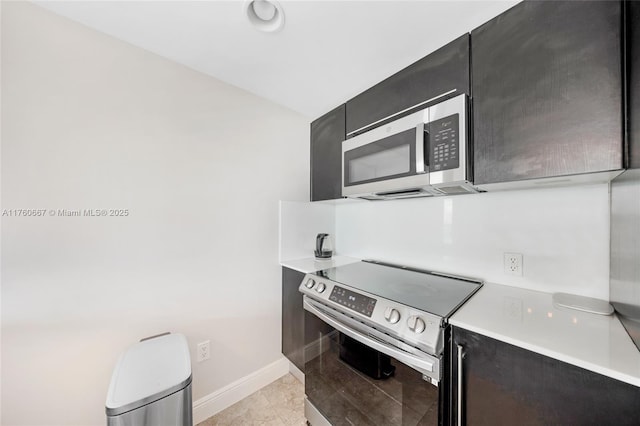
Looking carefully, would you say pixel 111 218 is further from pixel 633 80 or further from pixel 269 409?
pixel 633 80

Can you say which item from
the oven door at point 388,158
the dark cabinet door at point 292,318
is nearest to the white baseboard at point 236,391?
the dark cabinet door at point 292,318

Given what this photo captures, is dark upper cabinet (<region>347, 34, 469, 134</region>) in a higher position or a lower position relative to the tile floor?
higher

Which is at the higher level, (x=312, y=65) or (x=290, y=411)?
(x=312, y=65)

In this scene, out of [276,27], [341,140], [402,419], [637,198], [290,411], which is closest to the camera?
[637,198]

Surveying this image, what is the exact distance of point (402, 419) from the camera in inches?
36.7

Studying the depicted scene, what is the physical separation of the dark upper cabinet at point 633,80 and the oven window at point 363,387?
0.99m

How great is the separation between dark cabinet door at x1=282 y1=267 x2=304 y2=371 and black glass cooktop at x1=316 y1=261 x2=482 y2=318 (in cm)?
33

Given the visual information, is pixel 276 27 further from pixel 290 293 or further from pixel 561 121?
pixel 290 293

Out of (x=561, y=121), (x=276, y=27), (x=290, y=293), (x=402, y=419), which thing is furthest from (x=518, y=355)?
(x=276, y=27)

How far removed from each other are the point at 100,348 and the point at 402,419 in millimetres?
1487

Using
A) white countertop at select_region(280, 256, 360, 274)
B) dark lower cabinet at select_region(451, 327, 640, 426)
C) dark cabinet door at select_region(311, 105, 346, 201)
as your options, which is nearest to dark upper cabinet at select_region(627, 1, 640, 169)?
dark lower cabinet at select_region(451, 327, 640, 426)

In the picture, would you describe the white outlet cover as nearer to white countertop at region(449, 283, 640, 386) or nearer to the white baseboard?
the white baseboard

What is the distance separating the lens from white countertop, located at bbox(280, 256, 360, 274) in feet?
5.22

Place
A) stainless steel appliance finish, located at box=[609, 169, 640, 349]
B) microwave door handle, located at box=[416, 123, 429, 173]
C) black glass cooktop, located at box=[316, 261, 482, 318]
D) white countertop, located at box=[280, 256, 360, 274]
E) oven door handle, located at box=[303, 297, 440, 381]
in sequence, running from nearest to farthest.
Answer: stainless steel appliance finish, located at box=[609, 169, 640, 349], oven door handle, located at box=[303, 297, 440, 381], black glass cooktop, located at box=[316, 261, 482, 318], microwave door handle, located at box=[416, 123, 429, 173], white countertop, located at box=[280, 256, 360, 274]
